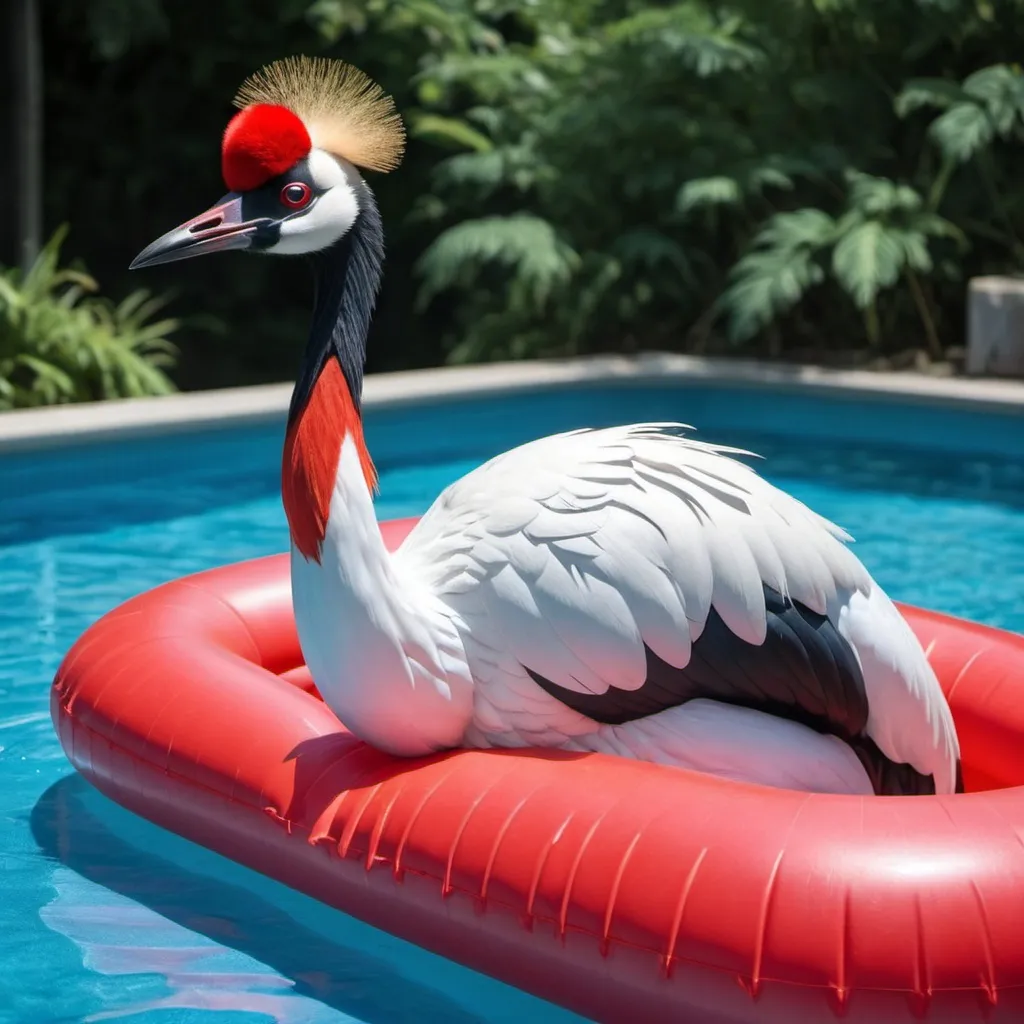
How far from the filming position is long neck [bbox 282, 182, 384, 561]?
2664 millimetres

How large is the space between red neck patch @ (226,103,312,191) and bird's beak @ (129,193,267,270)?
54mm

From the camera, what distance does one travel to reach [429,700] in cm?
269

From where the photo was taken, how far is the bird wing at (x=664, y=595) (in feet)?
8.65

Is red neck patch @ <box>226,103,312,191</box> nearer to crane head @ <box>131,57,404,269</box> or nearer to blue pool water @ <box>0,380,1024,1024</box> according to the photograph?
crane head @ <box>131,57,404,269</box>

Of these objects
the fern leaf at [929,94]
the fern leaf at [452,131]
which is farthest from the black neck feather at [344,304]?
the fern leaf at [452,131]

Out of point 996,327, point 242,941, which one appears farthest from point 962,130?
point 242,941

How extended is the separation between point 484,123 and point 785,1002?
831 cm

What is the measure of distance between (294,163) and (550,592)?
0.81 metres

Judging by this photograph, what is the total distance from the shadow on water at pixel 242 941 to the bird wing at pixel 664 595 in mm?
548

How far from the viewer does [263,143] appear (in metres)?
2.60

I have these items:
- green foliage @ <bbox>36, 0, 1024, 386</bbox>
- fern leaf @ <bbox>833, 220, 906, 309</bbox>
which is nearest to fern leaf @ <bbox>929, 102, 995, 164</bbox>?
green foliage @ <bbox>36, 0, 1024, 386</bbox>

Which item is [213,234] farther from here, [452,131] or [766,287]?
[452,131]

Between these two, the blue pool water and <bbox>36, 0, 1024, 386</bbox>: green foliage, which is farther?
<bbox>36, 0, 1024, 386</bbox>: green foliage

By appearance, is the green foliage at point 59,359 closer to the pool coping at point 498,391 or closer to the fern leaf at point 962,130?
the pool coping at point 498,391
